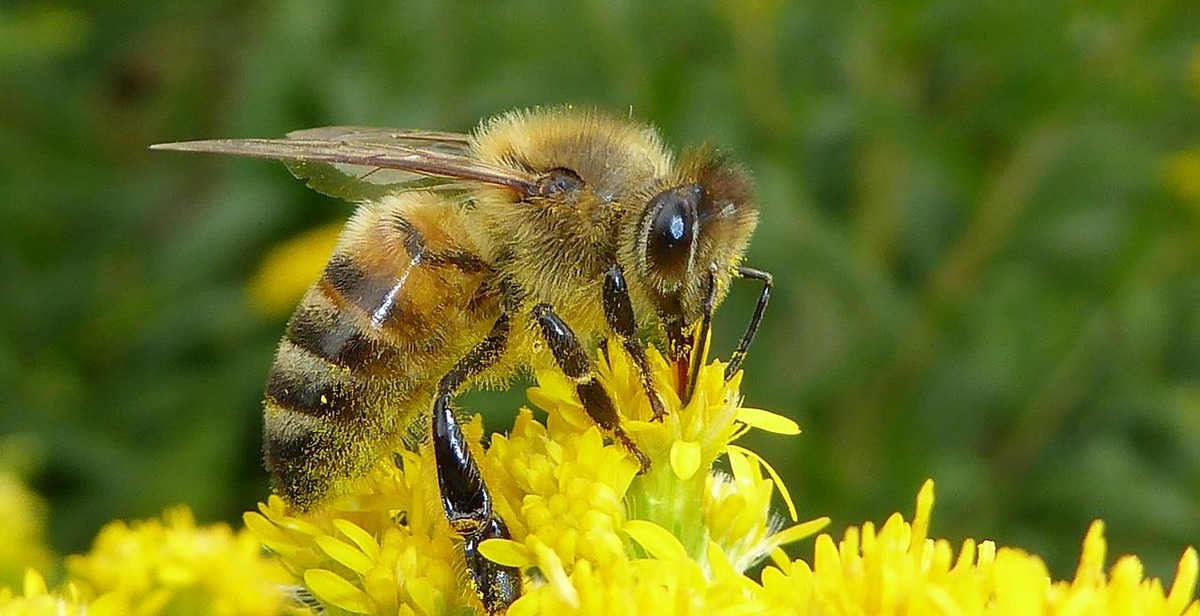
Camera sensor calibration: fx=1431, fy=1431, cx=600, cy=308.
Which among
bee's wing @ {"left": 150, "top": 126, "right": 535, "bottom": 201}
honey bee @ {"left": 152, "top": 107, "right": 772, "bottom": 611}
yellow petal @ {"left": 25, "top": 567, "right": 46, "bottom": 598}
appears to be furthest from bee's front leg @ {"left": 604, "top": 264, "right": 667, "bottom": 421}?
yellow petal @ {"left": 25, "top": 567, "right": 46, "bottom": 598}

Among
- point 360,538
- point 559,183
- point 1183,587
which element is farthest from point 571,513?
point 1183,587

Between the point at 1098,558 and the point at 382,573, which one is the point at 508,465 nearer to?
Answer: the point at 382,573

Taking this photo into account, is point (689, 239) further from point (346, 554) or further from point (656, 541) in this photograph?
point (346, 554)

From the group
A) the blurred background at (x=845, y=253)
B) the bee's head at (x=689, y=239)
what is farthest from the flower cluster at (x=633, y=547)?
the blurred background at (x=845, y=253)

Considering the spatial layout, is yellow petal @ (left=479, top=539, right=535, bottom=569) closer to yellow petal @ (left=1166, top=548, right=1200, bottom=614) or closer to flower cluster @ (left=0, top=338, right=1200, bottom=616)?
flower cluster @ (left=0, top=338, right=1200, bottom=616)

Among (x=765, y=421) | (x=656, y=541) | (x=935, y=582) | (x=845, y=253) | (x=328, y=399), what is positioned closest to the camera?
(x=935, y=582)

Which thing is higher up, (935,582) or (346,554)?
(346,554)

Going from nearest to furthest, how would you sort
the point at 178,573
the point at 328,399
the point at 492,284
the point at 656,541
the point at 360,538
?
the point at 656,541
the point at 360,538
the point at 328,399
the point at 492,284
the point at 178,573
